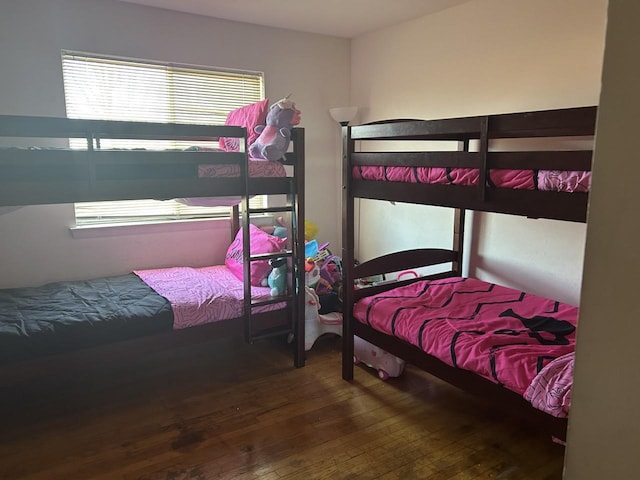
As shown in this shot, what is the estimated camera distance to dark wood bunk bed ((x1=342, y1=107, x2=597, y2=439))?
1785 mm

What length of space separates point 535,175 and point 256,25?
286 cm

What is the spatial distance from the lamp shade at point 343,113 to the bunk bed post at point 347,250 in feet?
4.44

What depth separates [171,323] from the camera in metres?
2.79

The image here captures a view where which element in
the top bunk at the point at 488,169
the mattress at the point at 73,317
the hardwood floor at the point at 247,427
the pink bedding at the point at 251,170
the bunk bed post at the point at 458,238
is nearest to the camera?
the top bunk at the point at 488,169

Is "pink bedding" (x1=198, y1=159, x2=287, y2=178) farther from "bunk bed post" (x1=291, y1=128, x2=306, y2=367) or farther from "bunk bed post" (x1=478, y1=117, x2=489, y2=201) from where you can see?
"bunk bed post" (x1=478, y1=117, x2=489, y2=201)

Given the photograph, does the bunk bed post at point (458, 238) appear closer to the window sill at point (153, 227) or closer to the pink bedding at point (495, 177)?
the pink bedding at point (495, 177)

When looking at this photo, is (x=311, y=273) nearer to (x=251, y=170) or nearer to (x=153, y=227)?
(x=251, y=170)

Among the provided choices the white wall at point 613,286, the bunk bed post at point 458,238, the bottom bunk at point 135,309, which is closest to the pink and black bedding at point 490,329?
the bunk bed post at point 458,238

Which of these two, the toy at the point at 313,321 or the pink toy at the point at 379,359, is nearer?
the pink toy at the point at 379,359

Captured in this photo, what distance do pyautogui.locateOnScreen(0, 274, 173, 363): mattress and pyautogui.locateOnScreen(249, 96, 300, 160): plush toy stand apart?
1.07 metres

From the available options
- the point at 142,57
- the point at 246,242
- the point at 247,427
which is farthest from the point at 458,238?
the point at 142,57

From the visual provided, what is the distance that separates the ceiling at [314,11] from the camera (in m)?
3.34

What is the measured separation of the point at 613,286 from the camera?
1.81 feet

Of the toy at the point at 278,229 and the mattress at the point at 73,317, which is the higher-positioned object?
the toy at the point at 278,229
